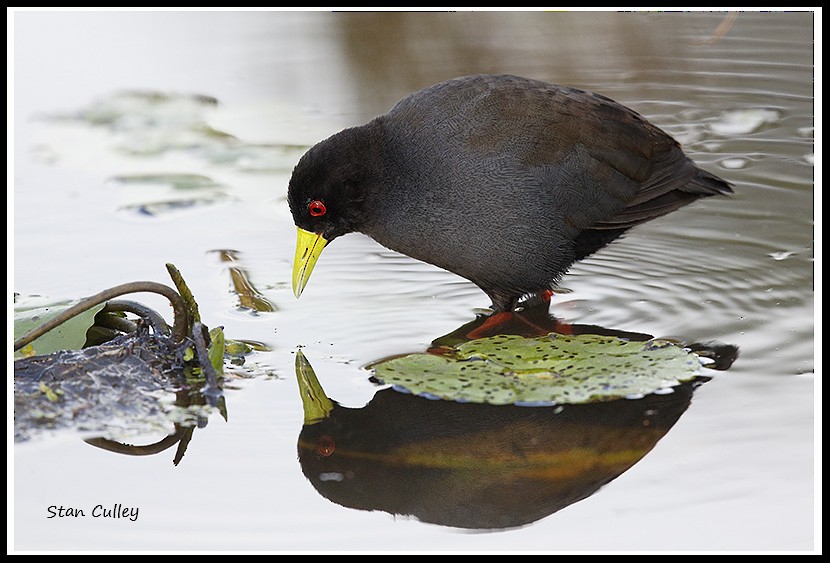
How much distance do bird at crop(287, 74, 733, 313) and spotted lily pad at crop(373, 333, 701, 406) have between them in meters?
0.53

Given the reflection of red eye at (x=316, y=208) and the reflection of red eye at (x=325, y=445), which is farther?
the reflection of red eye at (x=316, y=208)

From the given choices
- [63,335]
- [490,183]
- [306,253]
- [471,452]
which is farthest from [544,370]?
[63,335]

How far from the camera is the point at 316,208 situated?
15.3 ft

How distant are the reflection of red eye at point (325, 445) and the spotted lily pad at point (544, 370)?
341 millimetres

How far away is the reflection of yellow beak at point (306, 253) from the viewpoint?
4.66m

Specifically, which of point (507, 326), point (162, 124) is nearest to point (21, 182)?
point (162, 124)

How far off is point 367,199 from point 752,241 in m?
1.88

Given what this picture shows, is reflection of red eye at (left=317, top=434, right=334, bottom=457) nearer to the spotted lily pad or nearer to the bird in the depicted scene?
the spotted lily pad

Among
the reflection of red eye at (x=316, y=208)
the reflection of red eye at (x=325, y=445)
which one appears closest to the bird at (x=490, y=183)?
the reflection of red eye at (x=316, y=208)

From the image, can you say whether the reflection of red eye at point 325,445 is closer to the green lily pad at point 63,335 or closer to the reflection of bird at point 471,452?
the reflection of bird at point 471,452

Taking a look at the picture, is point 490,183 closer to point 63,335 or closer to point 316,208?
point 316,208

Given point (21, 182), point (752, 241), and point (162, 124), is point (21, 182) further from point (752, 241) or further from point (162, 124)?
point (752, 241)

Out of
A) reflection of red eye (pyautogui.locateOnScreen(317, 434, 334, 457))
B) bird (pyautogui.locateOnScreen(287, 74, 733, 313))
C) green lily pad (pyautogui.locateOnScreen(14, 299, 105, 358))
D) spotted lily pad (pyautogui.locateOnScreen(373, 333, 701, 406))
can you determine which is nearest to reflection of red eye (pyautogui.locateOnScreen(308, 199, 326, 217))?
bird (pyautogui.locateOnScreen(287, 74, 733, 313))

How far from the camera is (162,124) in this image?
6.96m
